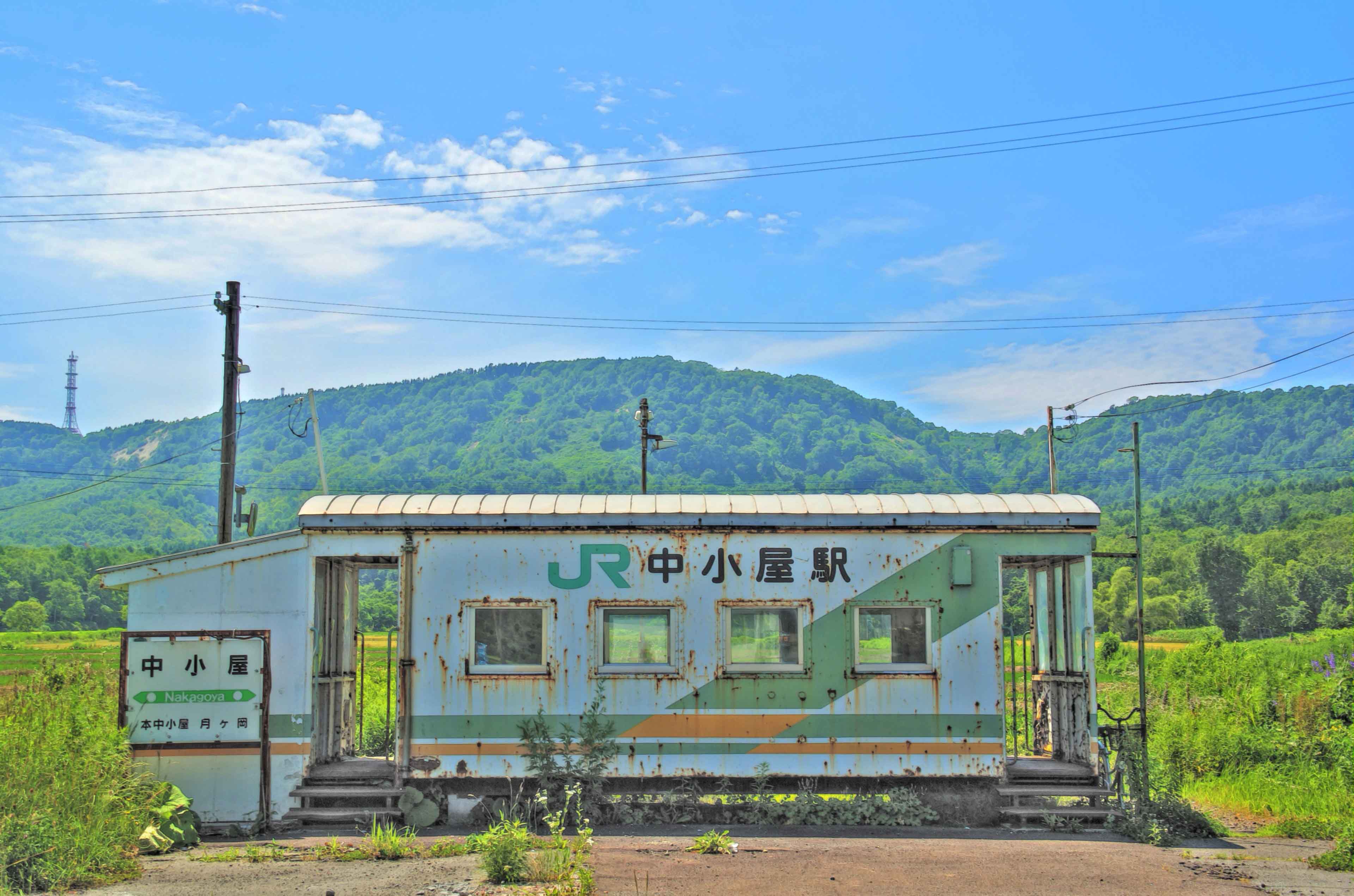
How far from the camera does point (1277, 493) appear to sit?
96250 millimetres

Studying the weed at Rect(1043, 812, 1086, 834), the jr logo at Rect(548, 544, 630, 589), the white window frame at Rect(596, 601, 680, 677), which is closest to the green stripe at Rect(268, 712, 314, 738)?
the jr logo at Rect(548, 544, 630, 589)

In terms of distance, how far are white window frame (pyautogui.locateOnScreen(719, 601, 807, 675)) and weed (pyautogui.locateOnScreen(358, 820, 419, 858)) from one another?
3729 millimetres

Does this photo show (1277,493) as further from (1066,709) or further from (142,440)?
(142,440)

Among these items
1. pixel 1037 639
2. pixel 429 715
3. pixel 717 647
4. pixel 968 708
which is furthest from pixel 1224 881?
pixel 429 715

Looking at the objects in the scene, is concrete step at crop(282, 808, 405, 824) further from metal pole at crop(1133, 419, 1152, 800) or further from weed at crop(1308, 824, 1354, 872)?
weed at crop(1308, 824, 1354, 872)

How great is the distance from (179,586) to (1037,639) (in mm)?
10508

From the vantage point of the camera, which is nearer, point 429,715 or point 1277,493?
point 429,715

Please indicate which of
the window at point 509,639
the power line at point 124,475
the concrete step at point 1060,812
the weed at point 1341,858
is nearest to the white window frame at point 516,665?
the window at point 509,639

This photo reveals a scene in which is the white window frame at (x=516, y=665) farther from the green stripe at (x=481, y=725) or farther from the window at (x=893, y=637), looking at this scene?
the window at (x=893, y=637)

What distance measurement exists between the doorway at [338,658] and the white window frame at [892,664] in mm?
5272

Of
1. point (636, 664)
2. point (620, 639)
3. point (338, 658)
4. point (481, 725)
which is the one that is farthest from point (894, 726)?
point (338, 658)

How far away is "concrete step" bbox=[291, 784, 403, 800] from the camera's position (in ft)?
36.0

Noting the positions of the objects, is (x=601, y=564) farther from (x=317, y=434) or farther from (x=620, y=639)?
(x=317, y=434)

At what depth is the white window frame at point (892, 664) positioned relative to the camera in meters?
11.4
